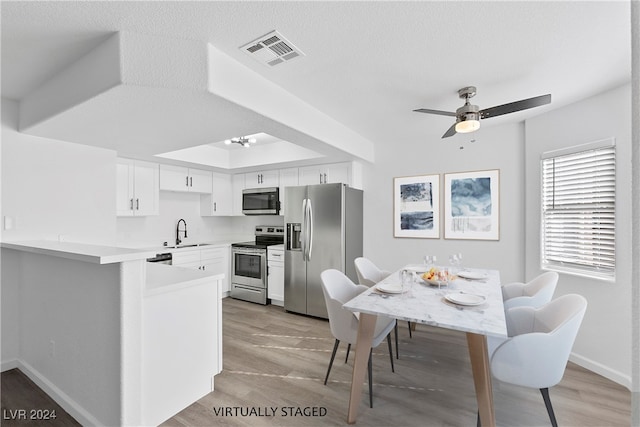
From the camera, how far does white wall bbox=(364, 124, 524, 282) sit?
3432 millimetres

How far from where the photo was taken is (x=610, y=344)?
2.53 metres

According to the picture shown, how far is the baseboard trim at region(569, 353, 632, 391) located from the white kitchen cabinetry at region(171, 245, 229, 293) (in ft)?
14.3

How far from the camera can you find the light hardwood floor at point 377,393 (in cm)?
197

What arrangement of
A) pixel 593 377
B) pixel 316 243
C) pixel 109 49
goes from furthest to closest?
pixel 316 243
pixel 593 377
pixel 109 49

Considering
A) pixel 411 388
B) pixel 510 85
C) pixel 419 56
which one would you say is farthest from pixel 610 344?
pixel 419 56

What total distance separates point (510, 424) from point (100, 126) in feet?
12.8

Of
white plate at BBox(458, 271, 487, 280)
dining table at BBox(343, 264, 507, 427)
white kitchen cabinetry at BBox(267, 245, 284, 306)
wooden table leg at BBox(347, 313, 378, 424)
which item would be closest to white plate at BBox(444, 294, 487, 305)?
dining table at BBox(343, 264, 507, 427)

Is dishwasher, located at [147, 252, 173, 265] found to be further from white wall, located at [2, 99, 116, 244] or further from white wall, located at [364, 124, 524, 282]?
white wall, located at [364, 124, 524, 282]

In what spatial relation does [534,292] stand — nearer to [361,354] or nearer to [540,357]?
[540,357]

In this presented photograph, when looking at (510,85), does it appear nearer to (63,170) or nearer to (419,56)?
(419,56)

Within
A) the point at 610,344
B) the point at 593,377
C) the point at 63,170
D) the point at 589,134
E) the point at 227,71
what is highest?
the point at 227,71

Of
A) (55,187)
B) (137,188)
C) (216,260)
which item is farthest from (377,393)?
(137,188)

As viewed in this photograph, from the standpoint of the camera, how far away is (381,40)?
177 cm

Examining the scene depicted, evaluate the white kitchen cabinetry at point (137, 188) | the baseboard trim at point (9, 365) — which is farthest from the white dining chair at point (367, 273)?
the baseboard trim at point (9, 365)
